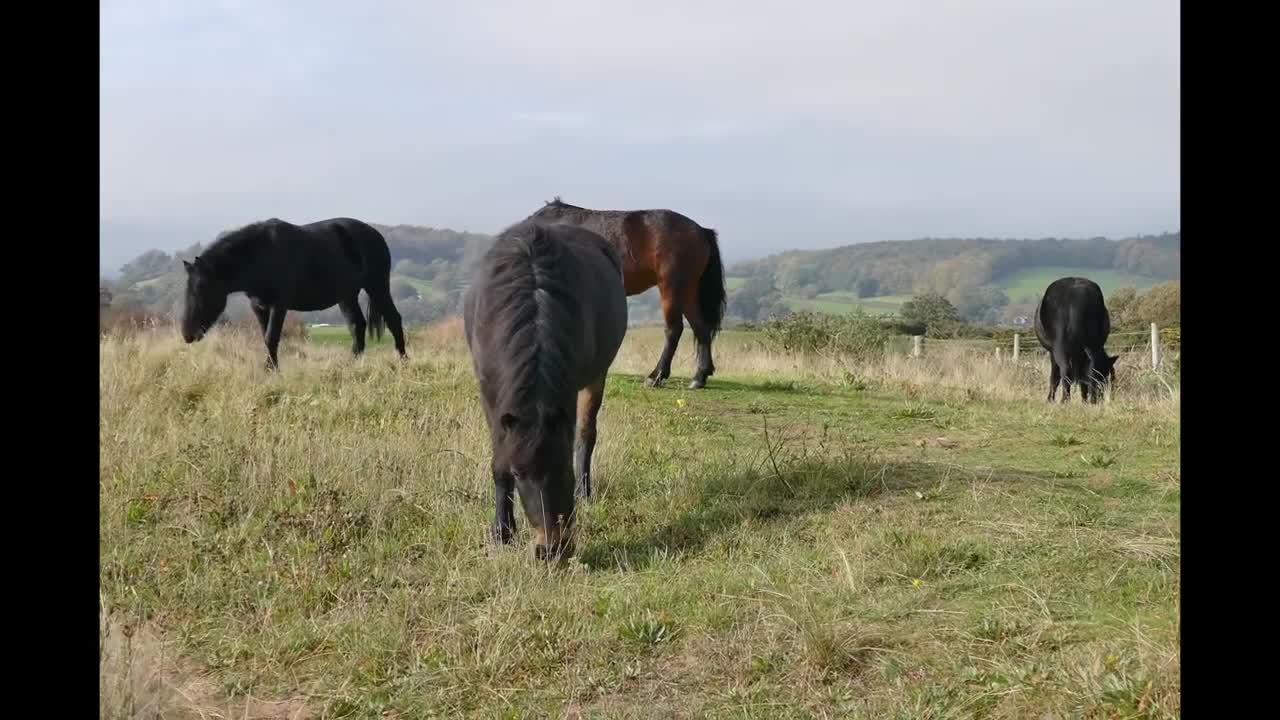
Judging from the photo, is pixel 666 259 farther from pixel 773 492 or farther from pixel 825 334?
pixel 825 334

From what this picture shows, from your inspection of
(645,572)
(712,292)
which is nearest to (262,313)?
(712,292)

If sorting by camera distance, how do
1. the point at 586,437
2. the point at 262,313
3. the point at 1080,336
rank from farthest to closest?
the point at 1080,336 < the point at 262,313 < the point at 586,437

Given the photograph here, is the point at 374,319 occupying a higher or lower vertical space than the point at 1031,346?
higher

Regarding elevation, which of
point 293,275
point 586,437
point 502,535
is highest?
point 293,275

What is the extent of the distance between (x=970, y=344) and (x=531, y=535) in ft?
74.0

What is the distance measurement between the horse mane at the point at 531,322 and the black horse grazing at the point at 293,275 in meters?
7.72

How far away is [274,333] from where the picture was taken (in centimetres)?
1303

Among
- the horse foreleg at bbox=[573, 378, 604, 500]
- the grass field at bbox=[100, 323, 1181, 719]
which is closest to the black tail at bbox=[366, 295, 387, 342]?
the grass field at bbox=[100, 323, 1181, 719]

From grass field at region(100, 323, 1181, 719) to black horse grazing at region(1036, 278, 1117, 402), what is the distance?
4.71 meters

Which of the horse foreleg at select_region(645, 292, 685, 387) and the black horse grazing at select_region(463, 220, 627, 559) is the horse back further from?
the black horse grazing at select_region(463, 220, 627, 559)

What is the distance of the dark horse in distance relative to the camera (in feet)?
41.9

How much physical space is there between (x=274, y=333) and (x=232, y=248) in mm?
1411
